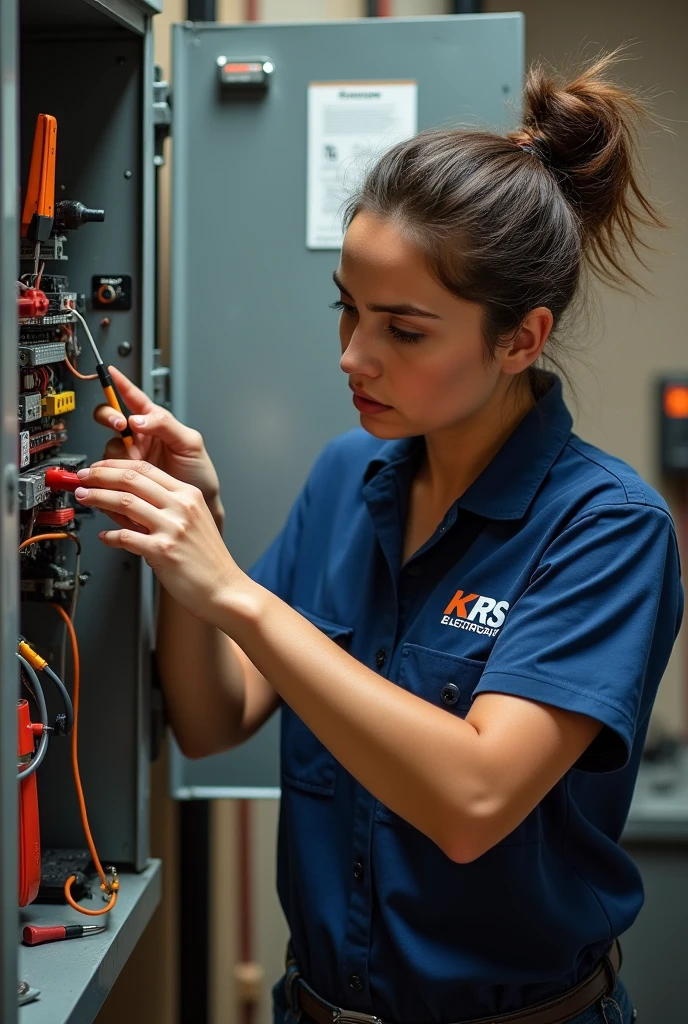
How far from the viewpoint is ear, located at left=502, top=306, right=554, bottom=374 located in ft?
3.59

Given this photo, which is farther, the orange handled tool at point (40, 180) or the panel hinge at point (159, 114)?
the panel hinge at point (159, 114)

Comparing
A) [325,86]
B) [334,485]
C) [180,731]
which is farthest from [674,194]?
[180,731]

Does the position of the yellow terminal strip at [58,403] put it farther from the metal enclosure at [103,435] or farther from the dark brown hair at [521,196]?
the dark brown hair at [521,196]

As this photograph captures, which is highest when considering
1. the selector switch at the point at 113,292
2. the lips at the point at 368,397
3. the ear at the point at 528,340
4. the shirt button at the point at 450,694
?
the selector switch at the point at 113,292

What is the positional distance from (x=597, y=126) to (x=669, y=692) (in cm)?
124

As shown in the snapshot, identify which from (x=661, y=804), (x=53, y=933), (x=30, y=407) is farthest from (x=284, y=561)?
(x=661, y=804)

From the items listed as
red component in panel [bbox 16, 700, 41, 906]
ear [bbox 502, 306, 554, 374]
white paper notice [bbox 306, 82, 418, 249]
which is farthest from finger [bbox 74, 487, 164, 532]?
white paper notice [bbox 306, 82, 418, 249]

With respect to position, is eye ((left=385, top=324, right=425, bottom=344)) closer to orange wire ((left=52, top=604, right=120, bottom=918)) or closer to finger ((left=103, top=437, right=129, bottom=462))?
finger ((left=103, top=437, right=129, bottom=462))

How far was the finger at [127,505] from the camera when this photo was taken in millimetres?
974

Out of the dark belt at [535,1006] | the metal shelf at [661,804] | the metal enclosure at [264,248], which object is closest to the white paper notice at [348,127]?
the metal enclosure at [264,248]

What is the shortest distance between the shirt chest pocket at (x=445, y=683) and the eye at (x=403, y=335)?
1.07 feet

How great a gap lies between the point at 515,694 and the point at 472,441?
343mm

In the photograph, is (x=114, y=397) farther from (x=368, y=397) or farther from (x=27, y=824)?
(x=27, y=824)

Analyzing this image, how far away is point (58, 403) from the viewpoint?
1130mm
